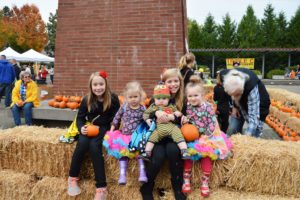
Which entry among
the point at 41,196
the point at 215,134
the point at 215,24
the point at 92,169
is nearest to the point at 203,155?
the point at 215,134

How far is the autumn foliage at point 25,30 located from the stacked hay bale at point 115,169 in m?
45.7

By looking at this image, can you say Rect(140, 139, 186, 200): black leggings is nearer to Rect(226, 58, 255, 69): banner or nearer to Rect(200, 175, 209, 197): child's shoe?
Rect(200, 175, 209, 197): child's shoe

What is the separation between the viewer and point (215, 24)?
159 feet

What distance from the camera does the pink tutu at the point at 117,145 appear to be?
3658 millimetres

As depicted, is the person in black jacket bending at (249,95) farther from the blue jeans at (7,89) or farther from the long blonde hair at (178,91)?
the blue jeans at (7,89)

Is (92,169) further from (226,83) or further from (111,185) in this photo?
(226,83)

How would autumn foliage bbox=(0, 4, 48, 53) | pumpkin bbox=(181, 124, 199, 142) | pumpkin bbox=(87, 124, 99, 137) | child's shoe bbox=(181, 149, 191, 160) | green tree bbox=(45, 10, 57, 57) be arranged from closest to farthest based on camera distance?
child's shoe bbox=(181, 149, 191, 160) → pumpkin bbox=(181, 124, 199, 142) → pumpkin bbox=(87, 124, 99, 137) → autumn foliage bbox=(0, 4, 48, 53) → green tree bbox=(45, 10, 57, 57)

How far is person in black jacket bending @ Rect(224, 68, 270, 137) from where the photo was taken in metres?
3.85

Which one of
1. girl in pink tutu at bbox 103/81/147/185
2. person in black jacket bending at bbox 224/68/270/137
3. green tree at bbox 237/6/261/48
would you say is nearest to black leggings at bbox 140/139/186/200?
girl in pink tutu at bbox 103/81/147/185

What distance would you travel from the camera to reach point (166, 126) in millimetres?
3588

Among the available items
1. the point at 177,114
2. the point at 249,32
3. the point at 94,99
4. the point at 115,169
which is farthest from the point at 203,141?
the point at 249,32

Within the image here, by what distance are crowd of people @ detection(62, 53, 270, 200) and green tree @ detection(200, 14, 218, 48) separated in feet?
140

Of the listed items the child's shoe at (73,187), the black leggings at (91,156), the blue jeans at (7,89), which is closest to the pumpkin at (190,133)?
the black leggings at (91,156)

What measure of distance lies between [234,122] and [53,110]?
4305 millimetres
